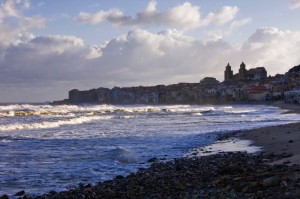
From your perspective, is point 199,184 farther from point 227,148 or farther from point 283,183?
point 227,148

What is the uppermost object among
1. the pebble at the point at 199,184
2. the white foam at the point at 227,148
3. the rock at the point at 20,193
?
the pebble at the point at 199,184

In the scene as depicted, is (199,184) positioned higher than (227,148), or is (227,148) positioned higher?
(199,184)

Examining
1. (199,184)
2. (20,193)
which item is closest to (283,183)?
(199,184)

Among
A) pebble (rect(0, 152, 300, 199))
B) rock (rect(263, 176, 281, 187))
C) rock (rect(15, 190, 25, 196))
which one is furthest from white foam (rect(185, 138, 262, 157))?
rock (rect(263, 176, 281, 187))

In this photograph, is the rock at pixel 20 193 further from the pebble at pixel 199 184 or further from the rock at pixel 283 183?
the rock at pixel 283 183

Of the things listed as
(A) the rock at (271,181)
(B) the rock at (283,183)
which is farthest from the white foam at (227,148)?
(B) the rock at (283,183)

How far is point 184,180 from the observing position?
11.0 meters

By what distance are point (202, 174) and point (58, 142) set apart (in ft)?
41.9

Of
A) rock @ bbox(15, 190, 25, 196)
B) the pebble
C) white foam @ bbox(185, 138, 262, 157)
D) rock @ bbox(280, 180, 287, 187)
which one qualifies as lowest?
white foam @ bbox(185, 138, 262, 157)

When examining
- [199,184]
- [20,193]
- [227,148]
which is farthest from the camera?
[227,148]

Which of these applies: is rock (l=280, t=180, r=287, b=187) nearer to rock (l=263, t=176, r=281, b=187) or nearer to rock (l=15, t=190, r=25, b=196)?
rock (l=263, t=176, r=281, b=187)

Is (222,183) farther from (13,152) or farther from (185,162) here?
(13,152)

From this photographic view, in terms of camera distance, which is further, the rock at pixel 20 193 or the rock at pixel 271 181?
the rock at pixel 20 193

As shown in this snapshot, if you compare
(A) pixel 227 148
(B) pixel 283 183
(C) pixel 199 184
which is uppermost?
(B) pixel 283 183
